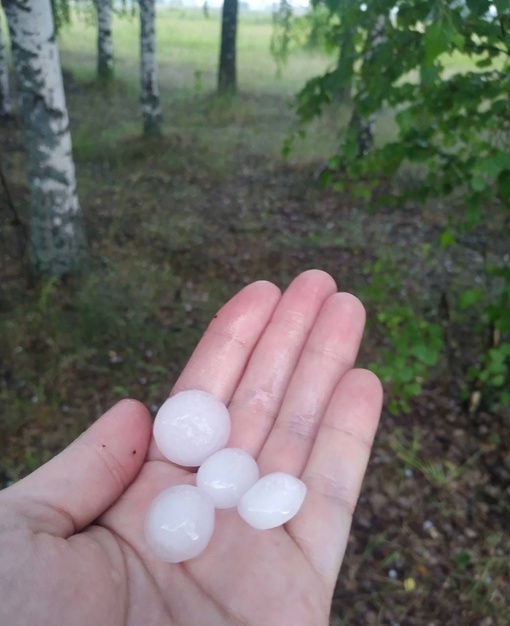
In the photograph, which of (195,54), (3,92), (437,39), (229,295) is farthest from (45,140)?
(195,54)

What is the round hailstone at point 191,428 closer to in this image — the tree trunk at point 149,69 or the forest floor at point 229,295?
the forest floor at point 229,295

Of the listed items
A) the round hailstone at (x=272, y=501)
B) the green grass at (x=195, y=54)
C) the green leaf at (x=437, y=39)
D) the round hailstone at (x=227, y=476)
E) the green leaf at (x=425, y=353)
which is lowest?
→ the green grass at (x=195, y=54)

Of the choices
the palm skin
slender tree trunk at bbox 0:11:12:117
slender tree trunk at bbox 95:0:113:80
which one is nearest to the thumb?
the palm skin

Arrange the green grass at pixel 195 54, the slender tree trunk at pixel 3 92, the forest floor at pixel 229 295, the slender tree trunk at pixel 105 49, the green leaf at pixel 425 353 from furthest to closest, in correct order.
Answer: the green grass at pixel 195 54
the slender tree trunk at pixel 105 49
the slender tree trunk at pixel 3 92
the forest floor at pixel 229 295
the green leaf at pixel 425 353

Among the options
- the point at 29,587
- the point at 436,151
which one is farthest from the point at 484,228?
the point at 29,587

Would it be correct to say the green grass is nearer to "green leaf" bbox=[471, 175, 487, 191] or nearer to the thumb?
"green leaf" bbox=[471, 175, 487, 191]

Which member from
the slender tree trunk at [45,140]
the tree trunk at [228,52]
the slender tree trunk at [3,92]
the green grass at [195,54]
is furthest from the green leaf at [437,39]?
the green grass at [195,54]
